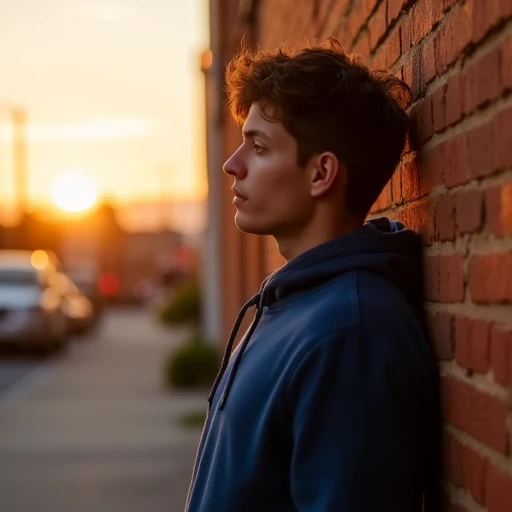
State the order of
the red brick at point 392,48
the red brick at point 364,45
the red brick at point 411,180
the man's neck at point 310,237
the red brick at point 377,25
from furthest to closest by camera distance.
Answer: the red brick at point 364,45 → the red brick at point 377,25 → the red brick at point 392,48 → the red brick at point 411,180 → the man's neck at point 310,237

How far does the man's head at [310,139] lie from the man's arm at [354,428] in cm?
42

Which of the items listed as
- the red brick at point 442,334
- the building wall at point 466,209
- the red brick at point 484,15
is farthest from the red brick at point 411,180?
the red brick at point 484,15

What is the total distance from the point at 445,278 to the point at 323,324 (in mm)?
313

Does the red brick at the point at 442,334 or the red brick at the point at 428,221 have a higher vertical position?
the red brick at the point at 428,221

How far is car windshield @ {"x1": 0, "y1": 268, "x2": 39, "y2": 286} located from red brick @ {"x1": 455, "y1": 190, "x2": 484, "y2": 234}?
669 inches

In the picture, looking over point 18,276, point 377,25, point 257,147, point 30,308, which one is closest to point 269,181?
point 257,147

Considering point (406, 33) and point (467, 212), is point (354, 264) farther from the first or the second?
point (406, 33)

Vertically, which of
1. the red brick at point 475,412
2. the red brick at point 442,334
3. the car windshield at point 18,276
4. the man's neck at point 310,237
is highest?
the man's neck at point 310,237

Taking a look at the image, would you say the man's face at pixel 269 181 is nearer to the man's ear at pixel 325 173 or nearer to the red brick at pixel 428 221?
the man's ear at pixel 325 173

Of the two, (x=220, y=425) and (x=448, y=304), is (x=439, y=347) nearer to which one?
(x=448, y=304)

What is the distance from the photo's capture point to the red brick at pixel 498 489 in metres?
1.67

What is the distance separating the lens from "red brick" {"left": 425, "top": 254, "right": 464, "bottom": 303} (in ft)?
6.57

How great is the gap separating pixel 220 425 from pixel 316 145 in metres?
0.61

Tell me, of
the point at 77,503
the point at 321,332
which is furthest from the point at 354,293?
the point at 77,503
